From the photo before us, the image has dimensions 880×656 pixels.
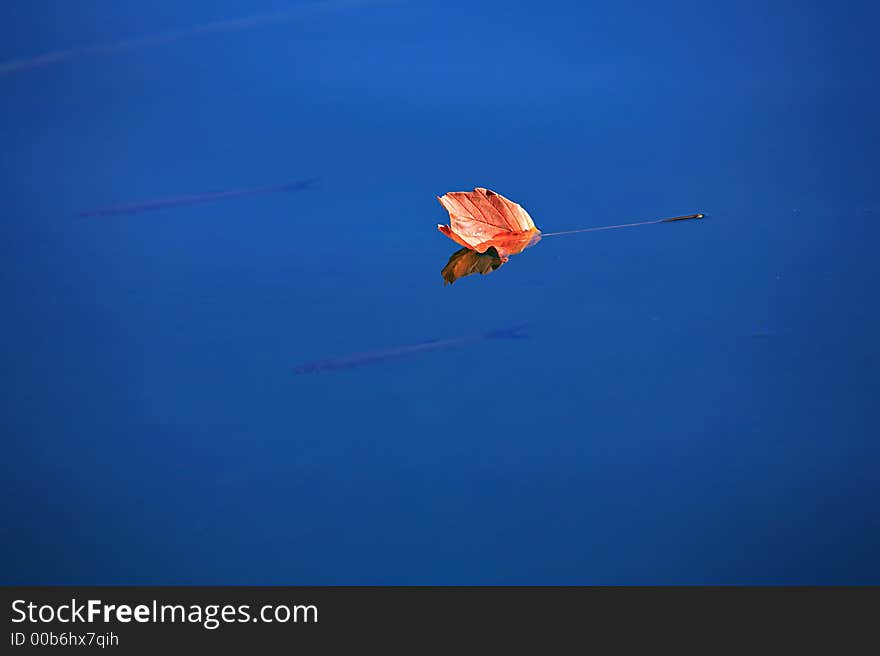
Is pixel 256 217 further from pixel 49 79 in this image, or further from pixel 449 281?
pixel 49 79

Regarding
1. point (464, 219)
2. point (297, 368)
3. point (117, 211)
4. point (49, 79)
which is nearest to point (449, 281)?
point (464, 219)

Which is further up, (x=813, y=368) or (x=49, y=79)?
(x=49, y=79)

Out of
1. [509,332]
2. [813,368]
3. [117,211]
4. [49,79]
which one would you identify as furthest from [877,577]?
[49,79]

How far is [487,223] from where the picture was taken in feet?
3.36

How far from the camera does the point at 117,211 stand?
3.59 ft

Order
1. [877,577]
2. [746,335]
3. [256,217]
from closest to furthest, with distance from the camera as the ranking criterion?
[877,577] < [746,335] < [256,217]

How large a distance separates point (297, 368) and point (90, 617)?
0.29 metres

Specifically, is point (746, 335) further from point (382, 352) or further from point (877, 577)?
point (382, 352)

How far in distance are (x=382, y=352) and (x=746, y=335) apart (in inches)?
14.0

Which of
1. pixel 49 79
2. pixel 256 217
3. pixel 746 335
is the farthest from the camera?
pixel 49 79

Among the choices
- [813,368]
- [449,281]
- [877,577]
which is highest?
[449,281]

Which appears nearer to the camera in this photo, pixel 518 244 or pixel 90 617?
pixel 90 617

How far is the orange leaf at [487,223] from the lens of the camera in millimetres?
1010

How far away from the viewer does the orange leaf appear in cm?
101
